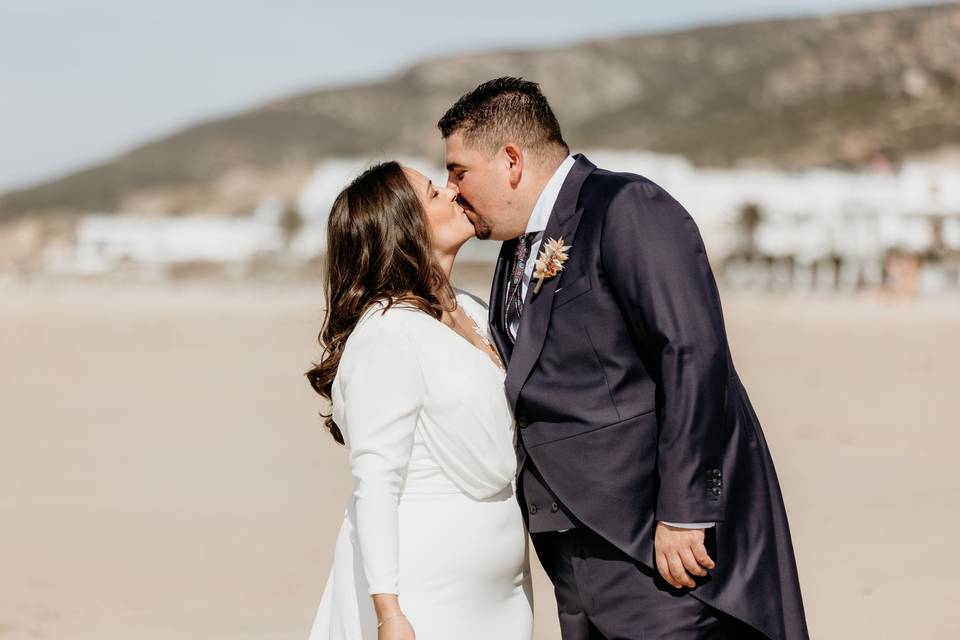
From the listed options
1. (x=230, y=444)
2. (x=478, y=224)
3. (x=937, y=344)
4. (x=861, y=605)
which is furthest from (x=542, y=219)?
(x=937, y=344)

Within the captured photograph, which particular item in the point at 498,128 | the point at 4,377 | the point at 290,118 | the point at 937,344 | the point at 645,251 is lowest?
the point at 937,344

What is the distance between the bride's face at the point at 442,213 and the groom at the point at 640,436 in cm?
27

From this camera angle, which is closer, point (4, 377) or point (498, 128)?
point (498, 128)

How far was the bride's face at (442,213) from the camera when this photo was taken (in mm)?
3162

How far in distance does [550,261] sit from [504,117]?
0.43 m

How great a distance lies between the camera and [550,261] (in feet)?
9.66

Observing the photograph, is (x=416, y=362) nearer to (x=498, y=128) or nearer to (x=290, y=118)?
(x=498, y=128)

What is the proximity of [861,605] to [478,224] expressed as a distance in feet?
12.4

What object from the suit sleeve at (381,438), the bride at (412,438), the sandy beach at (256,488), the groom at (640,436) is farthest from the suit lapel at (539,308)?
the sandy beach at (256,488)

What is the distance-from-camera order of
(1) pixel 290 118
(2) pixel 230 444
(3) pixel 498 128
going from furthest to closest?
(1) pixel 290 118 < (2) pixel 230 444 < (3) pixel 498 128

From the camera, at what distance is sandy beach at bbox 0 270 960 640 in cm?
613

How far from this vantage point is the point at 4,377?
680 inches

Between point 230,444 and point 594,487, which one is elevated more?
point 594,487

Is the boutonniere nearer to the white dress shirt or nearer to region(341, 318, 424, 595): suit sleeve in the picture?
the white dress shirt
